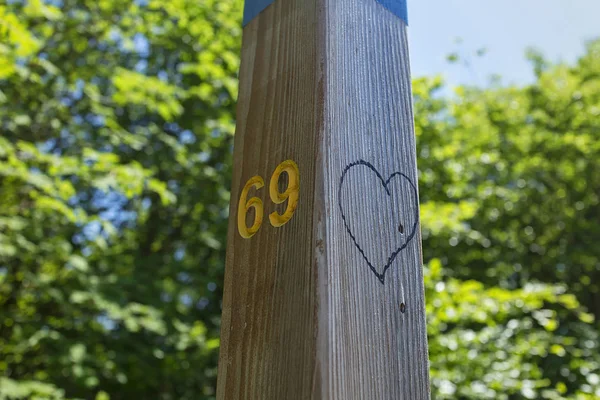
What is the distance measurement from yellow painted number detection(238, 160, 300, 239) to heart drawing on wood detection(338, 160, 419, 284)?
0.22 ft

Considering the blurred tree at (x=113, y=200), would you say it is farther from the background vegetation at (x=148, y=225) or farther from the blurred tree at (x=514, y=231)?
the blurred tree at (x=514, y=231)

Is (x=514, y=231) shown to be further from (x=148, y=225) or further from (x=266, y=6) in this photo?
(x=266, y=6)

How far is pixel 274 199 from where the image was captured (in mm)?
771

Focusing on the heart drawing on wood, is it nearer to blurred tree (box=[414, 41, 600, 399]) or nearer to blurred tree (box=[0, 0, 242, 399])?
blurred tree (box=[414, 41, 600, 399])

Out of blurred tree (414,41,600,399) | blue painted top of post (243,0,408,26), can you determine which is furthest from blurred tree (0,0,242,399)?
blue painted top of post (243,0,408,26)

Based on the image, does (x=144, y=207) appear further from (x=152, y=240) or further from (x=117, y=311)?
(x=117, y=311)

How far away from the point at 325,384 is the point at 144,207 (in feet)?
16.4

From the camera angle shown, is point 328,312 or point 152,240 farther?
point 152,240

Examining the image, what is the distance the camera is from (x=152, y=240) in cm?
538

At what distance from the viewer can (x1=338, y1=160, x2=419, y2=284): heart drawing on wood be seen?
71 cm

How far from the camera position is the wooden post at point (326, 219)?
25.9 inches

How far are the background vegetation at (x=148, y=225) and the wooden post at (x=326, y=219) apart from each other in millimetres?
2296

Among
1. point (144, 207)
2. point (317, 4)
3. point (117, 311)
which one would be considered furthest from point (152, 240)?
point (317, 4)

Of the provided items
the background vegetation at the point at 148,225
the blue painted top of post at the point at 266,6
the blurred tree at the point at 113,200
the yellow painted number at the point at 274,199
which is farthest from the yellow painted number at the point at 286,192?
the blurred tree at the point at 113,200
